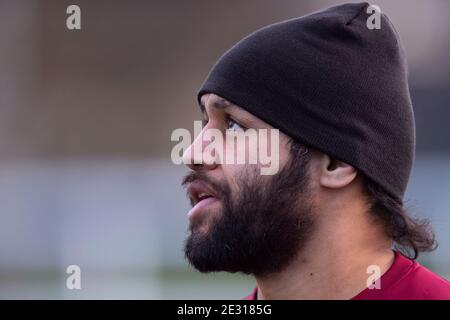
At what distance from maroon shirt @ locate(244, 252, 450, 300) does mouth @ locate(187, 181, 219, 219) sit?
43 centimetres

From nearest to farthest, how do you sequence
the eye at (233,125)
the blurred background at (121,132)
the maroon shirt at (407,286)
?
the maroon shirt at (407,286) → the eye at (233,125) → the blurred background at (121,132)

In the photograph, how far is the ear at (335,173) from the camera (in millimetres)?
2047

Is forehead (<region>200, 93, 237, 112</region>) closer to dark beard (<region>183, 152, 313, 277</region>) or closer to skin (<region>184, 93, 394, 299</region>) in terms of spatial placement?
skin (<region>184, 93, 394, 299</region>)

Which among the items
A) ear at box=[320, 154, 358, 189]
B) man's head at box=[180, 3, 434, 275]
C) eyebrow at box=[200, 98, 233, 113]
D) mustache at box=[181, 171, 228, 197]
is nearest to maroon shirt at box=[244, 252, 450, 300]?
man's head at box=[180, 3, 434, 275]

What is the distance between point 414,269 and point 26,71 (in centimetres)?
641

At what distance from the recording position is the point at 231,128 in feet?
6.90

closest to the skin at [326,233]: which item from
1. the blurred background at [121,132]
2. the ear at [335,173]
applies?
the ear at [335,173]

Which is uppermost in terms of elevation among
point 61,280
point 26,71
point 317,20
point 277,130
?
point 26,71

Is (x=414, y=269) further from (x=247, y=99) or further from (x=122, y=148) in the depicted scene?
(x=122, y=148)

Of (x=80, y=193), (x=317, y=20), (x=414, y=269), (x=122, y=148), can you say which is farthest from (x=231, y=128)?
(x=122, y=148)

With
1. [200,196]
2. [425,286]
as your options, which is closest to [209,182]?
[200,196]

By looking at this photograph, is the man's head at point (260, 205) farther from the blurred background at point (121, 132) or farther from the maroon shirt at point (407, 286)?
the blurred background at point (121, 132)

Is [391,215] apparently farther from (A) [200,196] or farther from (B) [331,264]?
(A) [200,196]

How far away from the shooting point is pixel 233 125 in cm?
211
